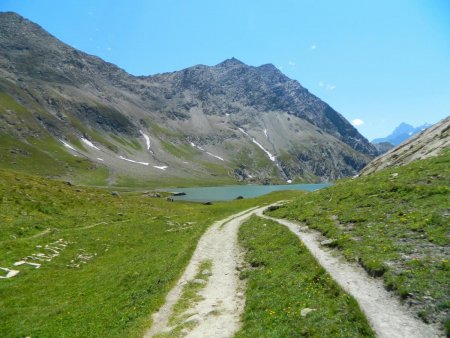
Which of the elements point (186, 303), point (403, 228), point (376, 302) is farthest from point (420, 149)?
point (186, 303)

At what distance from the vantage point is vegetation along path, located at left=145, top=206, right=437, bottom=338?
14734mm

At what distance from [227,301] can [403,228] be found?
13.6 m

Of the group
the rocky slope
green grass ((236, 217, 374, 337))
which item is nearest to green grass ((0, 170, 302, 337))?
green grass ((236, 217, 374, 337))

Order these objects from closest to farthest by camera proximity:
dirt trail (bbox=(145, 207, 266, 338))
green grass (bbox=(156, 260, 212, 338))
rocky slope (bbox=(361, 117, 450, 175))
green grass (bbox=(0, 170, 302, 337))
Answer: dirt trail (bbox=(145, 207, 266, 338)), green grass (bbox=(156, 260, 212, 338)), green grass (bbox=(0, 170, 302, 337)), rocky slope (bbox=(361, 117, 450, 175))

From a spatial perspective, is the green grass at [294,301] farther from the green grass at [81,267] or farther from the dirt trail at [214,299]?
the green grass at [81,267]

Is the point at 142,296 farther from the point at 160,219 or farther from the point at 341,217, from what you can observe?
the point at 160,219

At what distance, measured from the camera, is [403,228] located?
997 inches

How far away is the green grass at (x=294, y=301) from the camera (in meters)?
14.8

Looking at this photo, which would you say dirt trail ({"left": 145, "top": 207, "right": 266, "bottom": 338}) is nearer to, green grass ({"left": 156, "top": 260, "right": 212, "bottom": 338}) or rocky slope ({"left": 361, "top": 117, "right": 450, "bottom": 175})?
green grass ({"left": 156, "top": 260, "right": 212, "bottom": 338})

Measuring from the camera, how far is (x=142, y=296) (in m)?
22.8

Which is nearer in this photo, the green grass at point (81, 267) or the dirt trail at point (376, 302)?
the dirt trail at point (376, 302)

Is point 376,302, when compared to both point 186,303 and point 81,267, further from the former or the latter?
point 81,267

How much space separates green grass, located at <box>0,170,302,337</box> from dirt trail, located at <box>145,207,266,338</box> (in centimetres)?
75

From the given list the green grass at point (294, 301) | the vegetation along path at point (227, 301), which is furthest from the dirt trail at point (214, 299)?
the green grass at point (294, 301)
